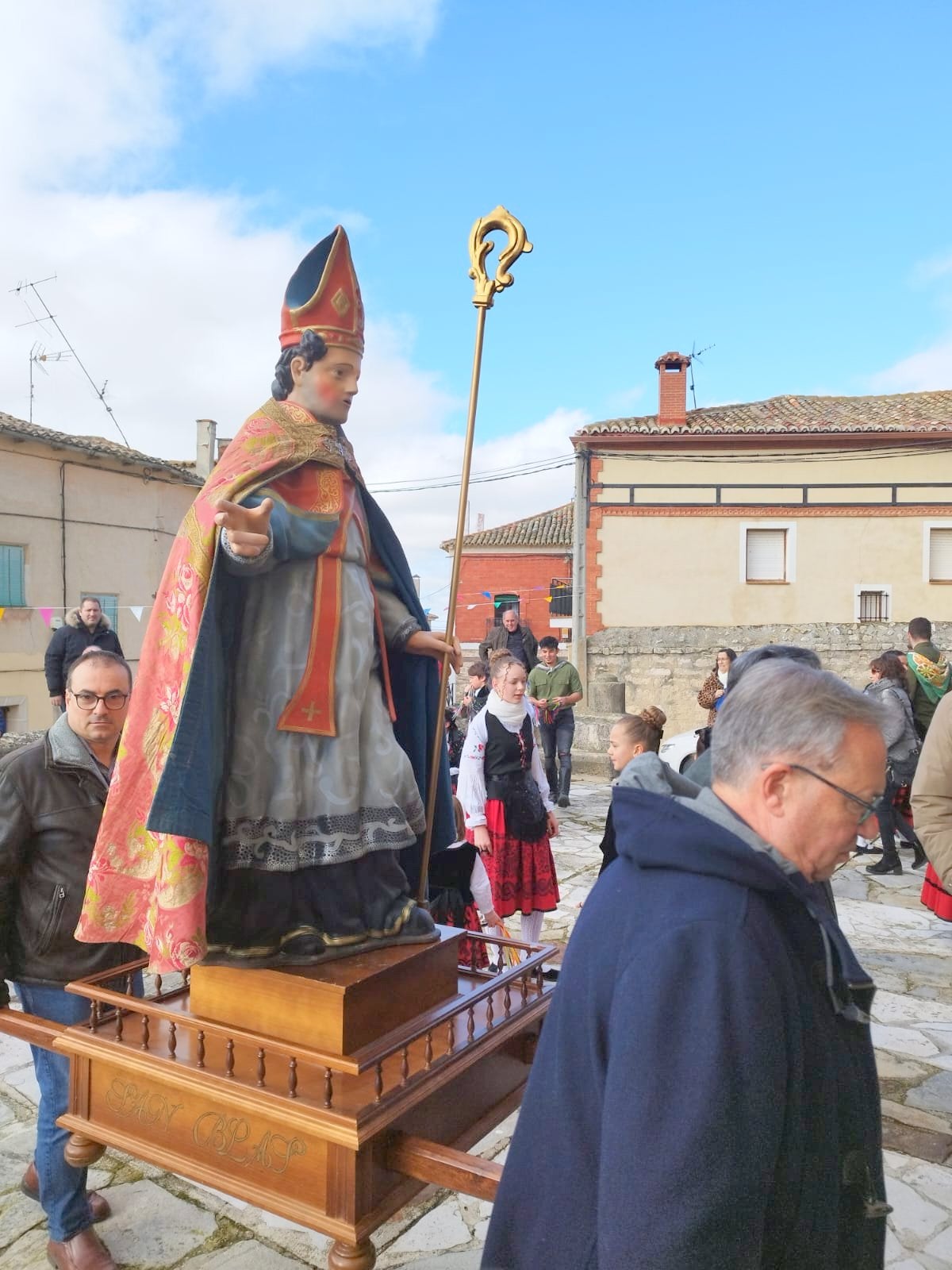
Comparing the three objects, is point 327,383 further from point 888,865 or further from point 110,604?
point 110,604

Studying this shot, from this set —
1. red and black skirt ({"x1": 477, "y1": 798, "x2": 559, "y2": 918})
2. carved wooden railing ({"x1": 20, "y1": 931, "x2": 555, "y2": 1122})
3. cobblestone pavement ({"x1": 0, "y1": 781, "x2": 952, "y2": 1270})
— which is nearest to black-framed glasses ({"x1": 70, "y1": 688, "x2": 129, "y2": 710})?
carved wooden railing ({"x1": 20, "y1": 931, "x2": 555, "y2": 1122})

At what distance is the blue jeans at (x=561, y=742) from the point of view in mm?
9680

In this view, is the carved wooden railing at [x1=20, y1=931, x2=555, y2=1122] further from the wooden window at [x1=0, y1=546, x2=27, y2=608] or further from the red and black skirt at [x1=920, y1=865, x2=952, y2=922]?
the wooden window at [x1=0, y1=546, x2=27, y2=608]

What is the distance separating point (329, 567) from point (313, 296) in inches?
27.3

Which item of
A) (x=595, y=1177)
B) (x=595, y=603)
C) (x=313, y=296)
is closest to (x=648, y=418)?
(x=595, y=603)

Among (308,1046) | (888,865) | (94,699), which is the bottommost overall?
(888,865)

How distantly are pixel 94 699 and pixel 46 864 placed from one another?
0.49m

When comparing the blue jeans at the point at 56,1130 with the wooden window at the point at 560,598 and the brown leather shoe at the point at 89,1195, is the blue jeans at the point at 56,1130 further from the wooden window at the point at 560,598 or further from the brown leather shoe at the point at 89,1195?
the wooden window at the point at 560,598

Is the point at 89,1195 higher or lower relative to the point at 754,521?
lower

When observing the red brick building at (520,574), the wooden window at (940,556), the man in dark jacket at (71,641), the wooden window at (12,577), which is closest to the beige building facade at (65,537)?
the wooden window at (12,577)

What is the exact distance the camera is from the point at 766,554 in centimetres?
1988

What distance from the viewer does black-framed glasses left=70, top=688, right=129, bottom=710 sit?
282 cm

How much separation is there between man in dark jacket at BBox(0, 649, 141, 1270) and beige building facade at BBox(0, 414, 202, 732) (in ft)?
45.0

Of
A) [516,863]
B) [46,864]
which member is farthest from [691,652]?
[46,864]
